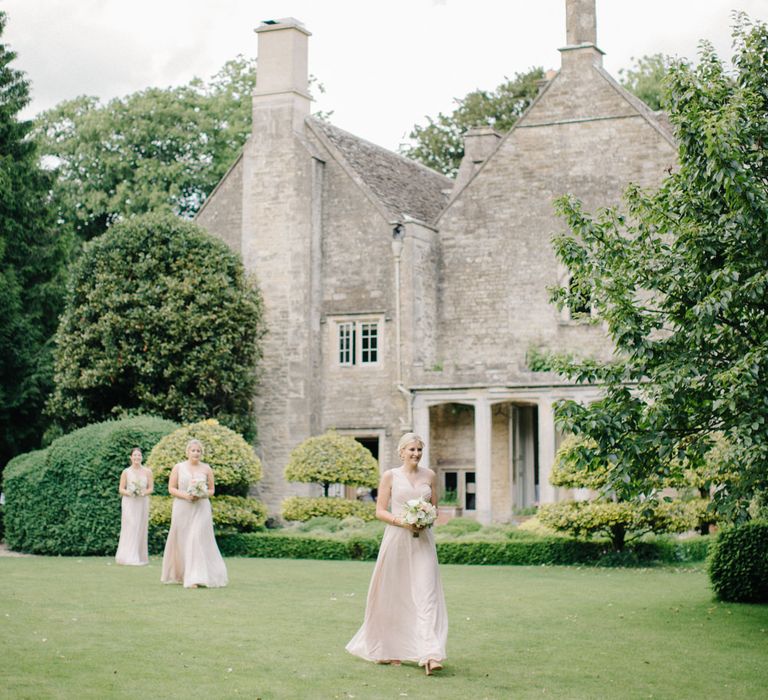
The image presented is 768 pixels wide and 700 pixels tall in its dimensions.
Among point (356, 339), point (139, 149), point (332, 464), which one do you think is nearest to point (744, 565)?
point (332, 464)

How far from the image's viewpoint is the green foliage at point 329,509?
29.5m

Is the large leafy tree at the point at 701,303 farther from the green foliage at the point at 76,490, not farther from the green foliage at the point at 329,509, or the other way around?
the green foliage at the point at 329,509

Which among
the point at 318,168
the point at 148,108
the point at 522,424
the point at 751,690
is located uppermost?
the point at 148,108

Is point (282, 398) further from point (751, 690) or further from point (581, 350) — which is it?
point (751, 690)

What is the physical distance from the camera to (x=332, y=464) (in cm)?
3014

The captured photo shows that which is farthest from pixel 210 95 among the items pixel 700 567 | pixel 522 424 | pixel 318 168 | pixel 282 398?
pixel 700 567

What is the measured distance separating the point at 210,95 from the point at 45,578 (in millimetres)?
33222

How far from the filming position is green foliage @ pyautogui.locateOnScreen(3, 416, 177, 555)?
86.9 feet

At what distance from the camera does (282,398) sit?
1367 inches

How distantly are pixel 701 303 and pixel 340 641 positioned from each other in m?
4.90

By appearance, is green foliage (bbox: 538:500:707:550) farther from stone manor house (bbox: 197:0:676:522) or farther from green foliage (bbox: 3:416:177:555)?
green foliage (bbox: 3:416:177:555)

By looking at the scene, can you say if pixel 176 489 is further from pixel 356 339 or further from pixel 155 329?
pixel 356 339

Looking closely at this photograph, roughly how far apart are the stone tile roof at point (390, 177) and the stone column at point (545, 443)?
282 inches

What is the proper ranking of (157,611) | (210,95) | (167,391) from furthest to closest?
(210,95), (167,391), (157,611)
